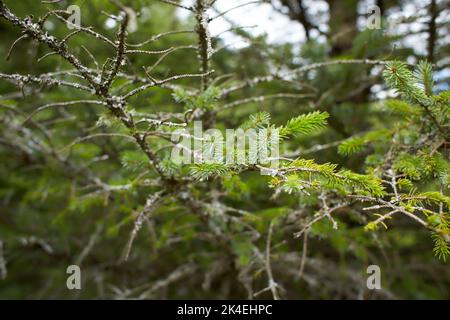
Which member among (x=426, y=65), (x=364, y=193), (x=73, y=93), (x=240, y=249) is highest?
(x=73, y=93)

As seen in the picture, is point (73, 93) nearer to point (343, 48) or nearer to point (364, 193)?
point (364, 193)

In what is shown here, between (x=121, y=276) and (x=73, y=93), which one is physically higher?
(x=73, y=93)

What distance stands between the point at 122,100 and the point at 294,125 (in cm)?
80

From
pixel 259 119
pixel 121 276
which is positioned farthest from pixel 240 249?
pixel 121 276

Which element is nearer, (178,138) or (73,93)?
(178,138)

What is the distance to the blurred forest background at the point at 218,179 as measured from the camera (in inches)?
101

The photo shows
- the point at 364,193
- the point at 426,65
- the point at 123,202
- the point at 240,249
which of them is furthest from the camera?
the point at 123,202

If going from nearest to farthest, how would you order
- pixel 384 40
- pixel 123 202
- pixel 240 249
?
1. pixel 240 249
2. pixel 384 40
3. pixel 123 202

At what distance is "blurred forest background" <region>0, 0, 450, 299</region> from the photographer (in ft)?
8.38

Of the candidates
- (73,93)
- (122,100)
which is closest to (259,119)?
(122,100)

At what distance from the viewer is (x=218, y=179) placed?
7.60 ft

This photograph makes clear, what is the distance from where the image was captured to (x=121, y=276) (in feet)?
13.8
